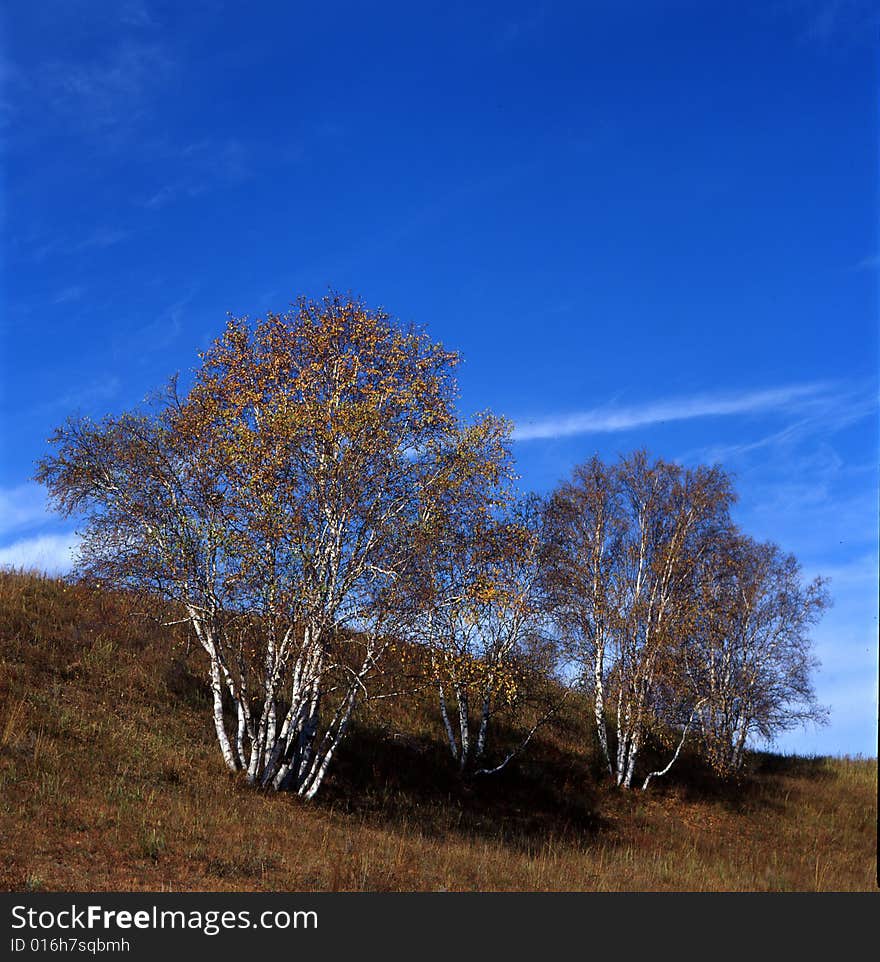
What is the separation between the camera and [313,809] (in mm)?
22141

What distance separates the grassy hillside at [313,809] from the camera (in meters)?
17.2

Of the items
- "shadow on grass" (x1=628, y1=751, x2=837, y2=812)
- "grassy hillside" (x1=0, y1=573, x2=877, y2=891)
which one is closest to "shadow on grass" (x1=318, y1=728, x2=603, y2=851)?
"grassy hillside" (x1=0, y1=573, x2=877, y2=891)

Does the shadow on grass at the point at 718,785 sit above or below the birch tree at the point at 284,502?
below

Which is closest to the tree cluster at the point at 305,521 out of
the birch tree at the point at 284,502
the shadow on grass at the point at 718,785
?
the birch tree at the point at 284,502

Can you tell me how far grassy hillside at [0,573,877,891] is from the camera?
17.2 metres

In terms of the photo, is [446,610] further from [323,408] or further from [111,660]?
[111,660]

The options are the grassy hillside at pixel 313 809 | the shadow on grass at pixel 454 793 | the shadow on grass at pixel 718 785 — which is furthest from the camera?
the shadow on grass at pixel 718 785

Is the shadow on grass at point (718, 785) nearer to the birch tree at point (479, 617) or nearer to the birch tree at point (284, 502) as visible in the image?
the birch tree at point (479, 617)

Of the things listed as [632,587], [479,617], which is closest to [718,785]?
[632,587]

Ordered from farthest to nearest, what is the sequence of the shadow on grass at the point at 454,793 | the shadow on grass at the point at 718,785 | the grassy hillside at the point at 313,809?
the shadow on grass at the point at 718,785, the shadow on grass at the point at 454,793, the grassy hillside at the point at 313,809

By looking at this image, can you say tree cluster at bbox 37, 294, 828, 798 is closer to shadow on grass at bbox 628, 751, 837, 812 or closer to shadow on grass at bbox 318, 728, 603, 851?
shadow on grass at bbox 318, 728, 603, 851

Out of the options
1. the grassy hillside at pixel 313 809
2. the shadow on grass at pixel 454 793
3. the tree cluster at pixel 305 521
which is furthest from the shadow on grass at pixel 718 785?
the tree cluster at pixel 305 521

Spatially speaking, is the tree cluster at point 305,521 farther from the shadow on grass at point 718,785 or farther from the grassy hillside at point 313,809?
the shadow on grass at point 718,785

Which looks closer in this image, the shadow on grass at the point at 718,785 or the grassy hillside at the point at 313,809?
the grassy hillside at the point at 313,809
